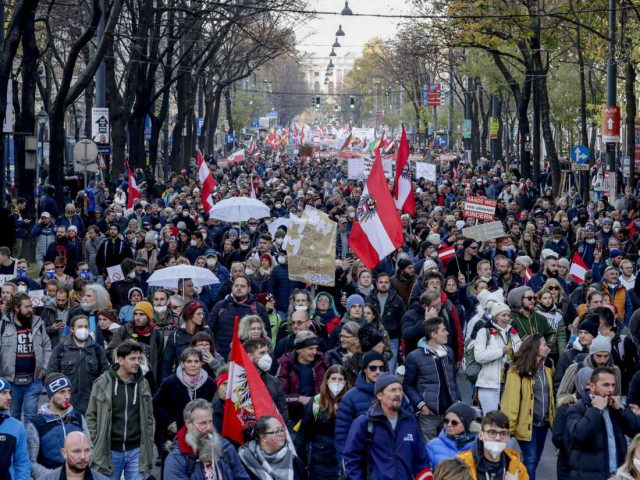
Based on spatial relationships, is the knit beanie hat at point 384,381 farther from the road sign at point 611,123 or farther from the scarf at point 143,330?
the road sign at point 611,123

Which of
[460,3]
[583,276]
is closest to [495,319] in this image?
[583,276]

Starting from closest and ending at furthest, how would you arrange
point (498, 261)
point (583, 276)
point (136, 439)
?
point (136, 439)
point (498, 261)
point (583, 276)

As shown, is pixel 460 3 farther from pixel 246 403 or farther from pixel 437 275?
pixel 246 403

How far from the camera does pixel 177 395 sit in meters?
9.30

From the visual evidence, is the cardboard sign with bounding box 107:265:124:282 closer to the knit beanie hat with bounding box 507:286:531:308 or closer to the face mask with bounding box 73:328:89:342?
the face mask with bounding box 73:328:89:342

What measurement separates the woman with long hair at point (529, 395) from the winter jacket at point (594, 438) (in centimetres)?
128

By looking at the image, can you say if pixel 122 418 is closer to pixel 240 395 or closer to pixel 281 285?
pixel 240 395

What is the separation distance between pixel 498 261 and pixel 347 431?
7.85m

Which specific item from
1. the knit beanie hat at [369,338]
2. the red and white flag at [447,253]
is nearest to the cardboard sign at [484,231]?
the red and white flag at [447,253]

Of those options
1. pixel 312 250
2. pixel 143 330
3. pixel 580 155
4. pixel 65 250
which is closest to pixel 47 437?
pixel 143 330

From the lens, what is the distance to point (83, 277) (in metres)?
16.1

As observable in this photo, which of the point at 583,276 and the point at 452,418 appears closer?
the point at 452,418

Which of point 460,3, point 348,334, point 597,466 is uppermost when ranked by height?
point 460,3

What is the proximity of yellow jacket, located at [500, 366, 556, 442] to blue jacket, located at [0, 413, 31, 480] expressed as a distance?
339cm
